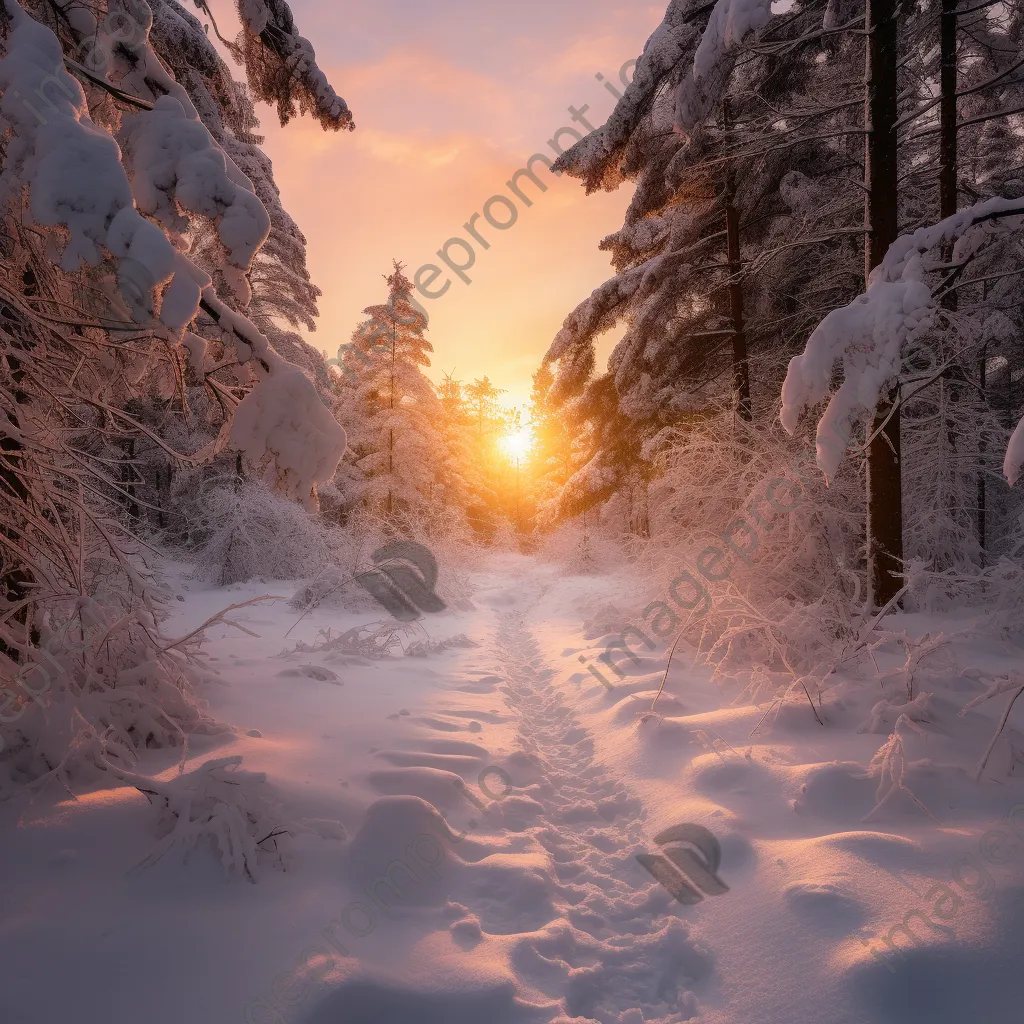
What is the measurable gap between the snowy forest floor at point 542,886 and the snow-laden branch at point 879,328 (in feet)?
6.41

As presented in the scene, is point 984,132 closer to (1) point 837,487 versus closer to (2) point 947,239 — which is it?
(1) point 837,487

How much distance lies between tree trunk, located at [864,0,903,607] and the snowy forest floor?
149cm

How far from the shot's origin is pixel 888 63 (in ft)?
16.7

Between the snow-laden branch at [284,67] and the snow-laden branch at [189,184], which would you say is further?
the snow-laden branch at [284,67]

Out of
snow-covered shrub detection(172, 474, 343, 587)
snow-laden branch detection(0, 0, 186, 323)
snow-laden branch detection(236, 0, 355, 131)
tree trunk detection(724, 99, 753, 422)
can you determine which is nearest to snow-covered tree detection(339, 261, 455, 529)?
snow-covered shrub detection(172, 474, 343, 587)

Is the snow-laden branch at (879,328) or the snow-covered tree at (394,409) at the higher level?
the snow-covered tree at (394,409)

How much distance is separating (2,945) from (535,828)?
2.36m

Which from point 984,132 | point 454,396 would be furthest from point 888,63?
point 454,396

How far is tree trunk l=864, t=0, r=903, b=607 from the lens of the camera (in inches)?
200

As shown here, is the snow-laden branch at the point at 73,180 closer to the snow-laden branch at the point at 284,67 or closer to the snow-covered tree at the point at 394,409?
the snow-laden branch at the point at 284,67

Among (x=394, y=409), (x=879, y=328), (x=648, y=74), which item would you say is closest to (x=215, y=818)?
(x=879, y=328)

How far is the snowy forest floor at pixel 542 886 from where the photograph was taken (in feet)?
5.85

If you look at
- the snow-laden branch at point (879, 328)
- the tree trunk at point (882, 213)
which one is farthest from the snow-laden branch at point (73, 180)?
the tree trunk at point (882, 213)

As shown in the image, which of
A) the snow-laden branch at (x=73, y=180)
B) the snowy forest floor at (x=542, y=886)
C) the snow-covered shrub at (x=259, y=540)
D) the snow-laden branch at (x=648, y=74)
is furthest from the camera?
the snow-covered shrub at (x=259, y=540)
